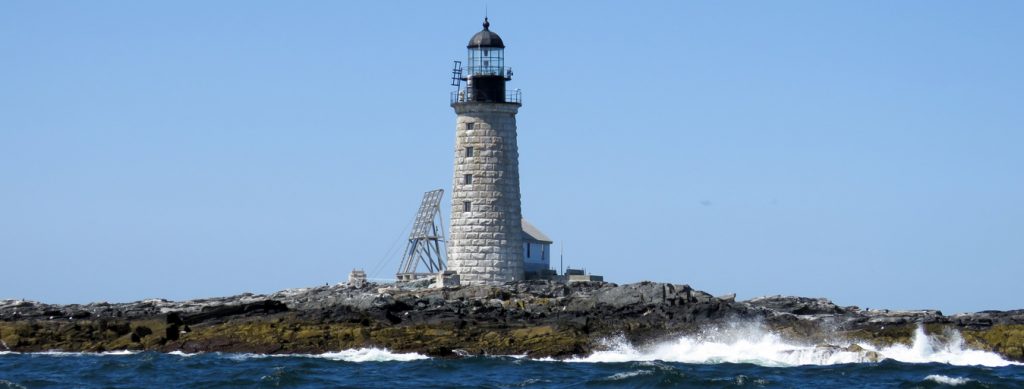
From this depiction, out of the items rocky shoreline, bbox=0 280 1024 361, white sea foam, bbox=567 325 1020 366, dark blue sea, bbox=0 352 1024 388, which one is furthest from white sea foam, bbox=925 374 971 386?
rocky shoreline, bbox=0 280 1024 361

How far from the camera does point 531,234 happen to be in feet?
183

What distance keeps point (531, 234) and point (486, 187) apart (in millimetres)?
4675

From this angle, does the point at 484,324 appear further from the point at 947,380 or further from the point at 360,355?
the point at 947,380

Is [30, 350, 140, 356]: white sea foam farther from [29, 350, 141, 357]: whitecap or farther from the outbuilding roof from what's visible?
the outbuilding roof

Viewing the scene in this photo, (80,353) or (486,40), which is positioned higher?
(486,40)

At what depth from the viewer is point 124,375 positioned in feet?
121

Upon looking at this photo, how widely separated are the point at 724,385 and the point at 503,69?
Answer: 1926 cm

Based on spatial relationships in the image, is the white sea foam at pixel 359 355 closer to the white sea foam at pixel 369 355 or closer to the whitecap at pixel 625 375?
the white sea foam at pixel 369 355

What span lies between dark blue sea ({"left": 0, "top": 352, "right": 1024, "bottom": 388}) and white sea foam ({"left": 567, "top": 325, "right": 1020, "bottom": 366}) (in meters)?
0.78

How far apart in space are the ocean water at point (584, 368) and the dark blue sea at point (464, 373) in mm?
21

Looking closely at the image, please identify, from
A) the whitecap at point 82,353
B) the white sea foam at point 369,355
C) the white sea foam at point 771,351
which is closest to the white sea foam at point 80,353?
the whitecap at point 82,353

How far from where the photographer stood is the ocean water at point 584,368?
35.2m

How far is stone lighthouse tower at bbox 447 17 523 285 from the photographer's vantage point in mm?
51469

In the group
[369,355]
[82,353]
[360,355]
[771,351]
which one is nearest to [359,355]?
[360,355]
